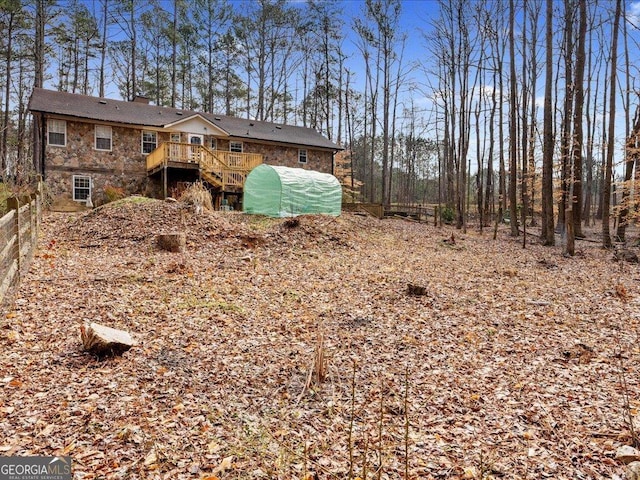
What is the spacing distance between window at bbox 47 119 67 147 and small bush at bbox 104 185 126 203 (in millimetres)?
2719

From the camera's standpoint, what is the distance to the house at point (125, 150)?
1823 cm

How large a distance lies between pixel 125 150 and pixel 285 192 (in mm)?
9886

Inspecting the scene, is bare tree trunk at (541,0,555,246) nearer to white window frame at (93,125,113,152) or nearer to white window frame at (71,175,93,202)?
white window frame at (93,125,113,152)

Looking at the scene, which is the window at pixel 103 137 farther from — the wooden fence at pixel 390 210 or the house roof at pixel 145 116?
the wooden fence at pixel 390 210

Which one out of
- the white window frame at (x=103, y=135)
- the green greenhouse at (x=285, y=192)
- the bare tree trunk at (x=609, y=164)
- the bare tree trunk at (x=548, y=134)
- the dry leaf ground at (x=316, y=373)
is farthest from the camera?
the white window frame at (x=103, y=135)

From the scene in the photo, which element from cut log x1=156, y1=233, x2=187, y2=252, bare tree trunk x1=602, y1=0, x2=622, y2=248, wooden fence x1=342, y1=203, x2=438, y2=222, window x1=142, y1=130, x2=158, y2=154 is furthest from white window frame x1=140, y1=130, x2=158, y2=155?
bare tree trunk x1=602, y1=0, x2=622, y2=248

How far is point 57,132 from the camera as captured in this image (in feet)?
60.2

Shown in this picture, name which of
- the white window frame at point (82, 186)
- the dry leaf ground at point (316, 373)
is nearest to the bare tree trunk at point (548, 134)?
the dry leaf ground at point (316, 373)

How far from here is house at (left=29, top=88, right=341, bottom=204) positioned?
18.2 m

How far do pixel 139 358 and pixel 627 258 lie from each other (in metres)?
13.1

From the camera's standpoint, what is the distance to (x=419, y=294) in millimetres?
7012

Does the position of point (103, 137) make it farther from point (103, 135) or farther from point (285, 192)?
point (285, 192)

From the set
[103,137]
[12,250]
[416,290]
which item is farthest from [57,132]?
[416,290]

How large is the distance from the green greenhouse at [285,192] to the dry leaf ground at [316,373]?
6.76m
